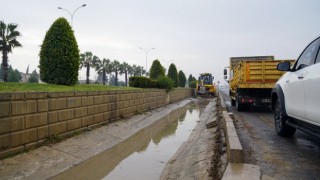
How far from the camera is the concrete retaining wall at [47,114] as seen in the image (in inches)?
274

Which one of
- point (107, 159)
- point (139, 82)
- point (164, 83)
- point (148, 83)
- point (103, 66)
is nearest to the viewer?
point (107, 159)

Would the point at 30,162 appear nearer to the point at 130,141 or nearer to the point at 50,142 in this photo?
the point at 50,142

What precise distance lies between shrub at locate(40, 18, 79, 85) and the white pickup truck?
9.39 meters

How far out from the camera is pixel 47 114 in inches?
333

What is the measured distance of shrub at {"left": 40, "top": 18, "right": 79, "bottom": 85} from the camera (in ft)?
45.0

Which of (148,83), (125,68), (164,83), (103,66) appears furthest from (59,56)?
(125,68)

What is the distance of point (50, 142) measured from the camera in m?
8.51

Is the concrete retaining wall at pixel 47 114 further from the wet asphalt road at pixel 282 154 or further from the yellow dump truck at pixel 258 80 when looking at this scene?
the yellow dump truck at pixel 258 80

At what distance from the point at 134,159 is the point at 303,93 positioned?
5.30 m

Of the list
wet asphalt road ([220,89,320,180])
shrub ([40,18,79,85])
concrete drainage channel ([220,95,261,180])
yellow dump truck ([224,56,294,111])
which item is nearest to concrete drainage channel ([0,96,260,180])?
concrete drainage channel ([220,95,261,180])

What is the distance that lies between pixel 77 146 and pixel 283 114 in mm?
5557

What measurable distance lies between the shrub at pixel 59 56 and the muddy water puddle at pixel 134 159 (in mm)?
4057

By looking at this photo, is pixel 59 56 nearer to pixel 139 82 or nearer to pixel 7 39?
pixel 139 82

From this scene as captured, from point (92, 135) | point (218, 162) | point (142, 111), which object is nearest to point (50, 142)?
point (92, 135)
